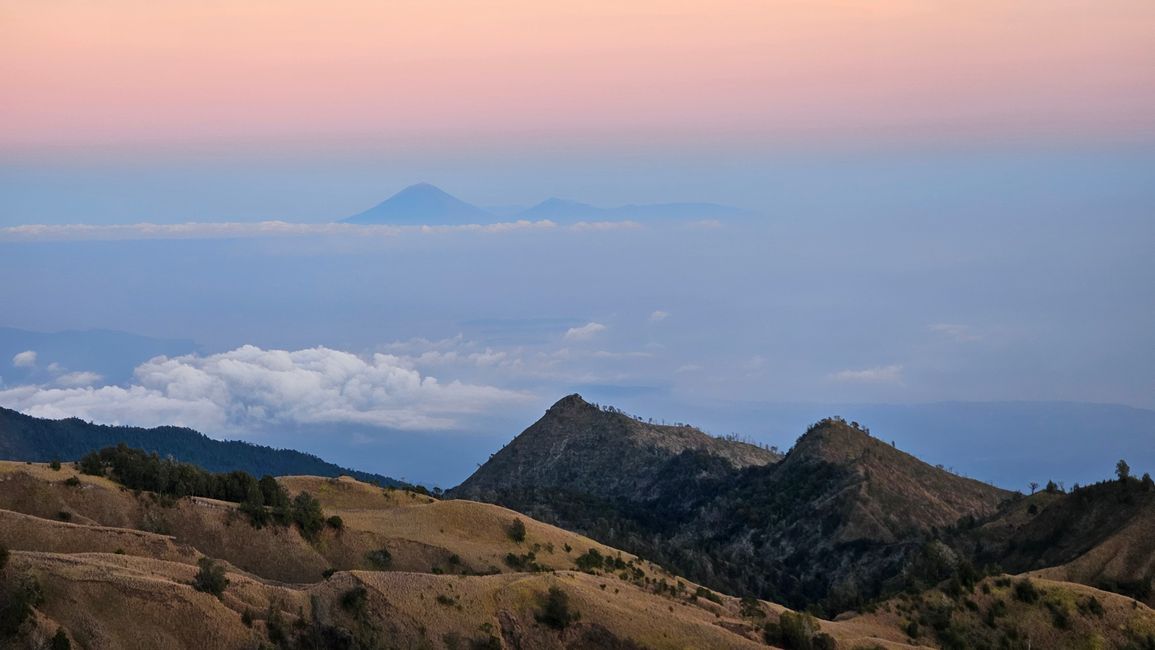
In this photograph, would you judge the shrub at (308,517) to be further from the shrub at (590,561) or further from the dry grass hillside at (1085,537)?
the dry grass hillside at (1085,537)

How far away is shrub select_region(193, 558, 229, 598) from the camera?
6756 centimetres

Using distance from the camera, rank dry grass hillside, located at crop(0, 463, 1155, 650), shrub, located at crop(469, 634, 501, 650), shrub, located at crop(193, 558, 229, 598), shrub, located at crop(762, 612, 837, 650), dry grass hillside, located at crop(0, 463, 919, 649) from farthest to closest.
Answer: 1. shrub, located at crop(762, 612, 837, 650)
2. shrub, located at crop(469, 634, 501, 650)
3. shrub, located at crop(193, 558, 229, 598)
4. dry grass hillside, located at crop(0, 463, 1155, 650)
5. dry grass hillside, located at crop(0, 463, 919, 649)

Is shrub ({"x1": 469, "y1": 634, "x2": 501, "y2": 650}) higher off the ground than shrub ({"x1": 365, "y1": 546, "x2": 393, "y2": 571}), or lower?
lower

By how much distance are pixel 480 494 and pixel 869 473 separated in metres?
47.8

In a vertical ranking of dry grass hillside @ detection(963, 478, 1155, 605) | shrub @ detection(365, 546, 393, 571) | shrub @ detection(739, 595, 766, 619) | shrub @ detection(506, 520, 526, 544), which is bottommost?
shrub @ detection(739, 595, 766, 619)

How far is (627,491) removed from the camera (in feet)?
594

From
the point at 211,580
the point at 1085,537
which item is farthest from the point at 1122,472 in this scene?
the point at 211,580

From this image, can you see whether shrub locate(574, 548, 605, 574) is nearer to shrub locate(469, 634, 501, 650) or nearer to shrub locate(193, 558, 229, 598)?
shrub locate(469, 634, 501, 650)

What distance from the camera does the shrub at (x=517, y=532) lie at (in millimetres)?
99812

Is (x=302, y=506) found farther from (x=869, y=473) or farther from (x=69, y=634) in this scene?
(x=869, y=473)

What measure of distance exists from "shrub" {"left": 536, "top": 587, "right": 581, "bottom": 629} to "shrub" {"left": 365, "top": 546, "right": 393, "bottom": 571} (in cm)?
1542

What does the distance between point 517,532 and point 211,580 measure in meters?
35.7

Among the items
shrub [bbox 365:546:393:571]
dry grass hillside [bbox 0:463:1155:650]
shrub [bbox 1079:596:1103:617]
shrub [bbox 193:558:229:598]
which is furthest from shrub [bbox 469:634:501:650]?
shrub [bbox 1079:596:1103:617]

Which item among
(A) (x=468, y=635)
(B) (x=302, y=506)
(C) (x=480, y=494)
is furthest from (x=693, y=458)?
(A) (x=468, y=635)
